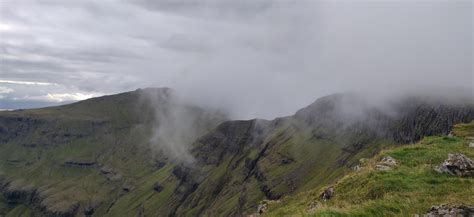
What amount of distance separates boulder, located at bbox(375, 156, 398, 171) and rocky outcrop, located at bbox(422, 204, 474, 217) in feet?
32.6

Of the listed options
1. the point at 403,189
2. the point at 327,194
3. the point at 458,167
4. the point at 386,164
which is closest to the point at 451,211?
the point at 403,189

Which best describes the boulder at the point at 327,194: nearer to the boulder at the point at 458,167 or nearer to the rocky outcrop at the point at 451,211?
the boulder at the point at 458,167

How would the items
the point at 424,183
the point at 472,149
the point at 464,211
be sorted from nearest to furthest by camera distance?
the point at 464,211, the point at 424,183, the point at 472,149

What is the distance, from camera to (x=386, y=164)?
96.6ft

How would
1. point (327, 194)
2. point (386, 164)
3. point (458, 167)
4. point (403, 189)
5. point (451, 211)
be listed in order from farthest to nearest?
point (386, 164) < point (327, 194) < point (458, 167) < point (403, 189) < point (451, 211)

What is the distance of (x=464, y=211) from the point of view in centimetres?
1673

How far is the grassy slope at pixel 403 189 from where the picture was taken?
1983 cm

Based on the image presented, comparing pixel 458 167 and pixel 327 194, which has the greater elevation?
pixel 458 167

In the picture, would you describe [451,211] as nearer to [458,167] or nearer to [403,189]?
[403,189]

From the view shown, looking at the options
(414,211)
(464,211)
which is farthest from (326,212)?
(464,211)

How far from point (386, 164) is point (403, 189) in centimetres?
590

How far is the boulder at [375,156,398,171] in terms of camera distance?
2835 centimetres

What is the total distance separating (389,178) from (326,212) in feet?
23.3

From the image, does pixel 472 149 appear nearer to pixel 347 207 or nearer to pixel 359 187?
pixel 359 187
